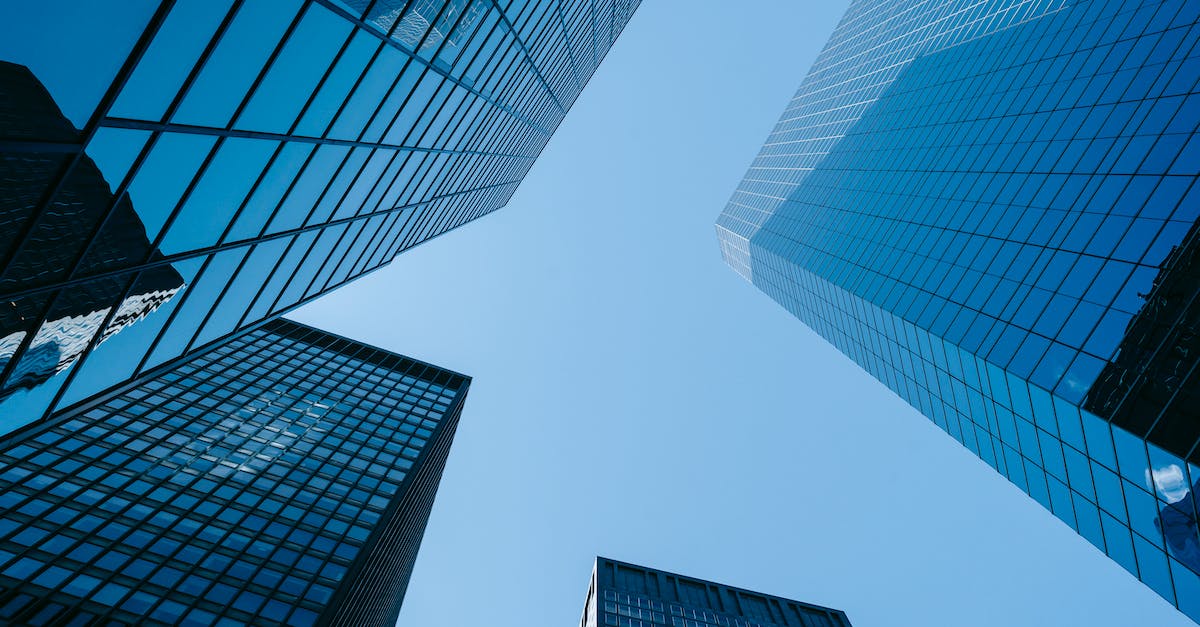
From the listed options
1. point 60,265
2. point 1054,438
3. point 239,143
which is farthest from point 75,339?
point 1054,438

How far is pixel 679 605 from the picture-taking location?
295 ft

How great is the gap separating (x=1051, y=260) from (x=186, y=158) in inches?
1124

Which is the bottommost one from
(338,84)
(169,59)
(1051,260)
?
(169,59)

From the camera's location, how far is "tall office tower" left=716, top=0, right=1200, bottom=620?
1869 cm

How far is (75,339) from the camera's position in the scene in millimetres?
10836

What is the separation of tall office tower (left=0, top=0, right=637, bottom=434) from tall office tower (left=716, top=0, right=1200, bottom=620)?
73.6ft

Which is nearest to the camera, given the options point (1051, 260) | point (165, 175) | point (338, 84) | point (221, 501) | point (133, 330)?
point (165, 175)

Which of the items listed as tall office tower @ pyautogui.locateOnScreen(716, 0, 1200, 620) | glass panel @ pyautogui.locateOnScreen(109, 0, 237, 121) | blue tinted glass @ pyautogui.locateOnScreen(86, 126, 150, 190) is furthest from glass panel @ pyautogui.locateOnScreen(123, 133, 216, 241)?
tall office tower @ pyautogui.locateOnScreen(716, 0, 1200, 620)

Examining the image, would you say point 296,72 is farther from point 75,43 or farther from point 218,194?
point 75,43

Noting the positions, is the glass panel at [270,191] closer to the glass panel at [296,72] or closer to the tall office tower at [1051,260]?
the glass panel at [296,72]

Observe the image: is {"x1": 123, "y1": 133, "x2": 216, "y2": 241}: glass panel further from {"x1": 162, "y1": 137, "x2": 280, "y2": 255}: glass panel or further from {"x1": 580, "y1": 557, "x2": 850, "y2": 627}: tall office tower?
{"x1": 580, "y1": 557, "x2": 850, "y2": 627}: tall office tower

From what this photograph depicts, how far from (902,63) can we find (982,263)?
4097 centimetres

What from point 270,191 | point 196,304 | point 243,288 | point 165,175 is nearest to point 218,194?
point 165,175

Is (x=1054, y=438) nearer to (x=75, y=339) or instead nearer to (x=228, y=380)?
(x=75, y=339)
